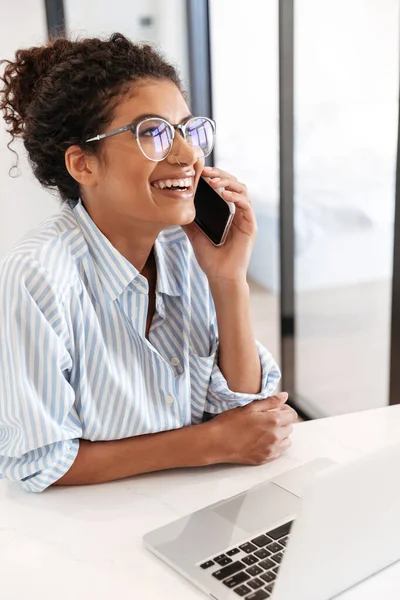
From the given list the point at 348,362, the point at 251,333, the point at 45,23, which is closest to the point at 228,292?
the point at 251,333

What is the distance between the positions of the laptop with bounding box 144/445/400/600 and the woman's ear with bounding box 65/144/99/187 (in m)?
0.60

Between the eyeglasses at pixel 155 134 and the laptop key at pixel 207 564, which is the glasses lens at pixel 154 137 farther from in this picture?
the laptop key at pixel 207 564

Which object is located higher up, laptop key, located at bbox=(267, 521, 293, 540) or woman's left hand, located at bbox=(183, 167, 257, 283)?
woman's left hand, located at bbox=(183, 167, 257, 283)

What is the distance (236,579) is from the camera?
85 cm

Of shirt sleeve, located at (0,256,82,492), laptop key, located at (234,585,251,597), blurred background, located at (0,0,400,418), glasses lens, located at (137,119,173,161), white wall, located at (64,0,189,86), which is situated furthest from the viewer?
white wall, located at (64,0,189,86)

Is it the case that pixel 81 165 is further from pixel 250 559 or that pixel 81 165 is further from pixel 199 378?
pixel 250 559

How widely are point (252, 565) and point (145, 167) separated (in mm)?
671

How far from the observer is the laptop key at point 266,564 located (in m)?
0.87

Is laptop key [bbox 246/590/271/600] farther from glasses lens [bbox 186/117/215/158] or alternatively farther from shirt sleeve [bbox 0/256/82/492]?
glasses lens [bbox 186/117/215/158]

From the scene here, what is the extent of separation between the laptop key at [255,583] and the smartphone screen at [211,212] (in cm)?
72

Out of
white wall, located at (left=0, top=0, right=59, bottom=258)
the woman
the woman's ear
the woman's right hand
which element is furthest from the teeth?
white wall, located at (left=0, top=0, right=59, bottom=258)

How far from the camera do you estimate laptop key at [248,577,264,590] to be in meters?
0.84

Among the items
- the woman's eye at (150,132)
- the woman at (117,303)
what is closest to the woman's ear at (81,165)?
the woman at (117,303)

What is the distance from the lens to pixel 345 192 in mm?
2643
